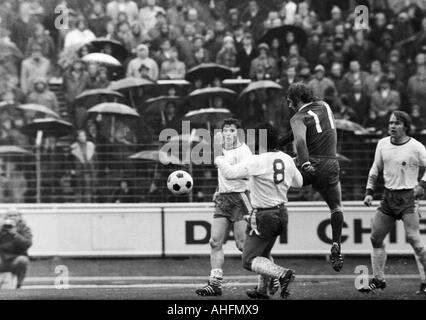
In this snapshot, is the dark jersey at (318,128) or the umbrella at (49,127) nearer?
the dark jersey at (318,128)

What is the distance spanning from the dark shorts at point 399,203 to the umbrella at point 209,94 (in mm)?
5425

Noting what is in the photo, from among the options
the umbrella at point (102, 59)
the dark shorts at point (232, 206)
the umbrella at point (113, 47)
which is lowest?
the dark shorts at point (232, 206)

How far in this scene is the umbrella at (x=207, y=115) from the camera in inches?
626

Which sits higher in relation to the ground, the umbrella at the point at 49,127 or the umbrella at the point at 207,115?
the umbrella at the point at 207,115

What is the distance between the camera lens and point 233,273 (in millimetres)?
14555

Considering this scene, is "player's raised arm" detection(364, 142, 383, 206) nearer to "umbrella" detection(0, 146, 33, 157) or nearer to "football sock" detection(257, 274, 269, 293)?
"football sock" detection(257, 274, 269, 293)

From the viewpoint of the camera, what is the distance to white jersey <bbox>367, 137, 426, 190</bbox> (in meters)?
11.2

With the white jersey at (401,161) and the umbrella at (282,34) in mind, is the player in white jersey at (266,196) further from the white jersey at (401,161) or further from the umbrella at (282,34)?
the umbrella at (282,34)

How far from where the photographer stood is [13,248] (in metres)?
13.4

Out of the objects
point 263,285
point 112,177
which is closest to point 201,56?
point 112,177

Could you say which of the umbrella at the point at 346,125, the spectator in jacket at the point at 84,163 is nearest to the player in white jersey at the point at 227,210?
the umbrella at the point at 346,125

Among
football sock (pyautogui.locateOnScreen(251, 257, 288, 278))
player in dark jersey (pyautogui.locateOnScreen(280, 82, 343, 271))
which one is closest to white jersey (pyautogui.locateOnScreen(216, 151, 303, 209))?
football sock (pyautogui.locateOnScreen(251, 257, 288, 278))
